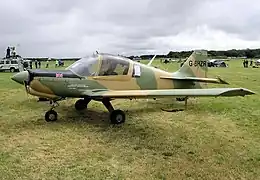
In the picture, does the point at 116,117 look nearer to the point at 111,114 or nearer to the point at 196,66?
the point at 111,114

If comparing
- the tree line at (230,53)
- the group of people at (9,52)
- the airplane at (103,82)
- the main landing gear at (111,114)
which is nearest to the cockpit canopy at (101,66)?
the airplane at (103,82)

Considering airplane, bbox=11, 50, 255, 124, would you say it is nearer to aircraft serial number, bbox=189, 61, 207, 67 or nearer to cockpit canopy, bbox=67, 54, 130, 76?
cockpit canopy, bbox=67, 54, 130, 76

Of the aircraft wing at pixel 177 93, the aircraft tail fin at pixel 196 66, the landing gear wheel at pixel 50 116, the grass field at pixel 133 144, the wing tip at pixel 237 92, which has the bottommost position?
the grass field at pixel 133 144

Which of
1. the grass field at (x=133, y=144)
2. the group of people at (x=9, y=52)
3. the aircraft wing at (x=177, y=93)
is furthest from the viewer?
the group of people at (x=9, y=52)

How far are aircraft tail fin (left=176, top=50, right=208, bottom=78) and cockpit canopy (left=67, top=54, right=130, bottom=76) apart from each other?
9.26ft

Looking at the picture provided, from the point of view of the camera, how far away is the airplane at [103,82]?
746cm

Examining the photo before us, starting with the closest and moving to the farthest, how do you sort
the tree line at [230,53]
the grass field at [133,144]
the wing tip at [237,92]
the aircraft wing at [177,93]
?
the grass field at [133,144], the wing tip at [237,92], the aircraft wing at [177,93], the tree line at [230,53]

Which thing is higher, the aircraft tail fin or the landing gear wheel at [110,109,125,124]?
the aircraft tail fin

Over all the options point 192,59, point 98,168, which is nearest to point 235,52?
point 192,59

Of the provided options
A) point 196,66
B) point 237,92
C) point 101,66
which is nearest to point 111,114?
point 101,66

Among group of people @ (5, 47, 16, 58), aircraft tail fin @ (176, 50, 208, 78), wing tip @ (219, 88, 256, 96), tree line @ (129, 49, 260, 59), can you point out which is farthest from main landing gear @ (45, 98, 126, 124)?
tree line @ (129, 49, 260, 59)

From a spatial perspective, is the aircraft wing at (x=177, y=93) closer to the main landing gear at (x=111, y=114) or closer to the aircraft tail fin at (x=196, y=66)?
the main landing gear at (x=111, y=114)

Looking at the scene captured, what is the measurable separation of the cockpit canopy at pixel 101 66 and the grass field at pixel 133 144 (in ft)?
4.12

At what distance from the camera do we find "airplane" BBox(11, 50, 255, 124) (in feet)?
24.5
